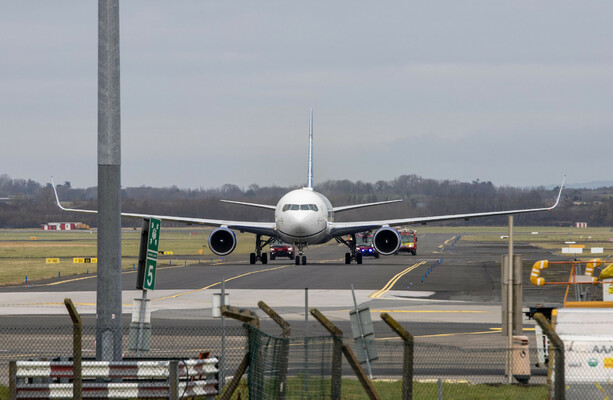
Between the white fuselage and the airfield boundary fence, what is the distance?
76.6 feet

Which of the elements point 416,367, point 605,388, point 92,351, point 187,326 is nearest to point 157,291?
point 187,326

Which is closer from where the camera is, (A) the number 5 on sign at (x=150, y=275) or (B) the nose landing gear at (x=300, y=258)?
(A) the number 5 on sign at (x=150, y=275)

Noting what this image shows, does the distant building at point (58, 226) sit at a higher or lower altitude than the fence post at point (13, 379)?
lower

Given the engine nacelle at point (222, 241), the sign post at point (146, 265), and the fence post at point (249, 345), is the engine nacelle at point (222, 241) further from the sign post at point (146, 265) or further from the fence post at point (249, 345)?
the fence post at point (249, 345)

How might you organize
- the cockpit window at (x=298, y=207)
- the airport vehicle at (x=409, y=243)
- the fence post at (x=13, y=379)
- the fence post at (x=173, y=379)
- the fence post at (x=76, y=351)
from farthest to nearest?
the airport vehicle at (x=409, y=243)
the cockpit window at (x=298, y=207)
the fence post at (x=13, y=379)
the fence post at (x=173, y=379)
the fence post at (x=76, y=351)

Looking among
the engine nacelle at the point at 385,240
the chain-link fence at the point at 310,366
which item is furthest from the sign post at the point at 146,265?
the engine nacelle at the point at 385,240

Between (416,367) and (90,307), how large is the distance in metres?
15.9

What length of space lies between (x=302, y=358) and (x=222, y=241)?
36499 millimetres

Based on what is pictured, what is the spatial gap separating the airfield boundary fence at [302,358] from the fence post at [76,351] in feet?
6.89

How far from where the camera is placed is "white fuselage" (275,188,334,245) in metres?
49.3

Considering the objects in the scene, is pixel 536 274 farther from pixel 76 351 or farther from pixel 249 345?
pixel 76 351

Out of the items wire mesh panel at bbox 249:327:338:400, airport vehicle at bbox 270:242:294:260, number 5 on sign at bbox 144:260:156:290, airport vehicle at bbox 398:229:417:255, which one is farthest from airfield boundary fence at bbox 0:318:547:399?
airport vehicle at bbox 398:229:417:255

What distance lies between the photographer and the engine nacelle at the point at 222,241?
53031 mm

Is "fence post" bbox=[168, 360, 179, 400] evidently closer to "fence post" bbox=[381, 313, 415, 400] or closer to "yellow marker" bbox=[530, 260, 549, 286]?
"fence post" bbox=[381, 313, 415, 400]
